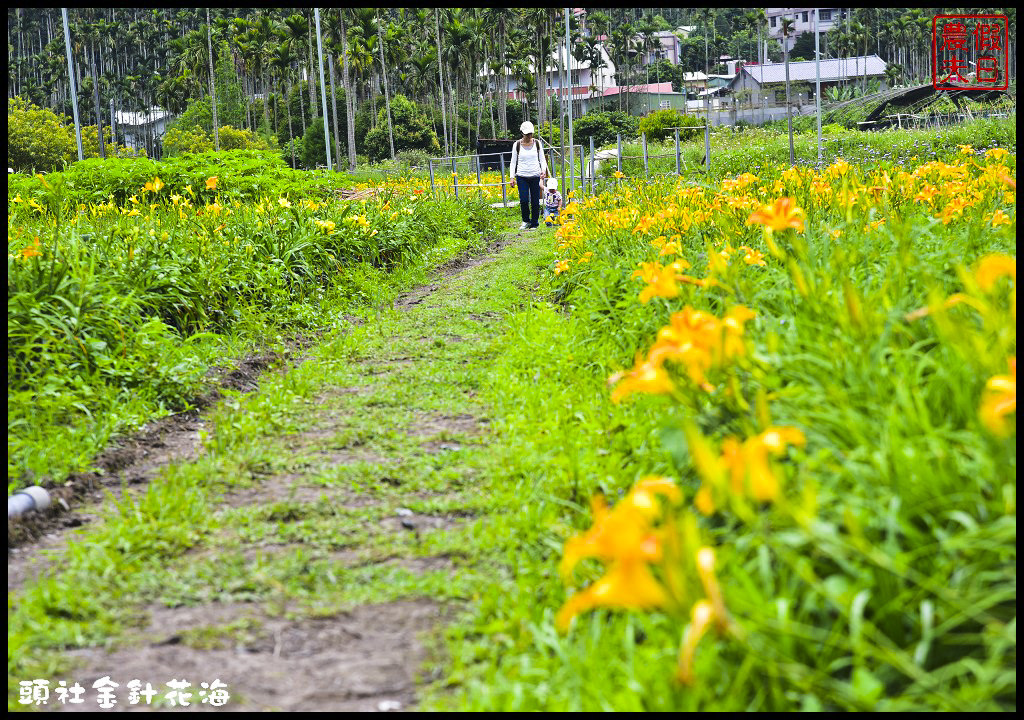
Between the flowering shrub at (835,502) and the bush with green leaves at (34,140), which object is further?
the bush with green leaves at (34,140)

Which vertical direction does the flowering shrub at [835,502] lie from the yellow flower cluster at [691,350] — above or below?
below

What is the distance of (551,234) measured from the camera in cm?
1155

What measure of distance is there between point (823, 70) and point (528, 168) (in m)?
77.5

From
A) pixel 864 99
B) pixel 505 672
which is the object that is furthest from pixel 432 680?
pixel 864 99

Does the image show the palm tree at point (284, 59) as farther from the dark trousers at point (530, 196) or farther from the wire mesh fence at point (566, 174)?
the dark trousers at point (530, 196)

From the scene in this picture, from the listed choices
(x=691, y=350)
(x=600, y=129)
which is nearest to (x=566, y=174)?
(x=691, y=350)

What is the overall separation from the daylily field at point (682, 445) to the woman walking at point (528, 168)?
604 cm

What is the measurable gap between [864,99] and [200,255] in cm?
4410

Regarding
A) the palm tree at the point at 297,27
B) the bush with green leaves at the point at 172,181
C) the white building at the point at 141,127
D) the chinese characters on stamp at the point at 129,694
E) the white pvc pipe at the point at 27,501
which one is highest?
the palm tree at the point at 297,27

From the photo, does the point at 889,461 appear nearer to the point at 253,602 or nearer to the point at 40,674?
the point at 253,602

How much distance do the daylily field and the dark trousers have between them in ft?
20.4

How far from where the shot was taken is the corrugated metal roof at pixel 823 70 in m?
72.2

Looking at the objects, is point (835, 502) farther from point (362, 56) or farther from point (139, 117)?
point (139, 117)

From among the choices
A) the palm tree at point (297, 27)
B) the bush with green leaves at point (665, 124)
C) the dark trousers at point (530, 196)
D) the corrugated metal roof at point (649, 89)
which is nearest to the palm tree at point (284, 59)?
the palm tree at point (297, 27)
